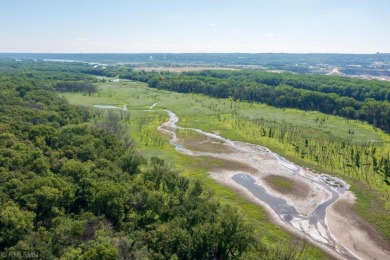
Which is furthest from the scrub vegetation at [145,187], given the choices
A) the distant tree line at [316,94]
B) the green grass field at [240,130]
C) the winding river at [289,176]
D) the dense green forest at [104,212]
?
the distant tree line at [316,94]

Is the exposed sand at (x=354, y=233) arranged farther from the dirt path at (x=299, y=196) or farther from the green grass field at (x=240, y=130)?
the green grass field at (x=240, y=130)

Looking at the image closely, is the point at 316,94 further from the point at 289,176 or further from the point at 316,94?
the point at 289,176

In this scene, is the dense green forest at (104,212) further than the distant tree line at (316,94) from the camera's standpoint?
No

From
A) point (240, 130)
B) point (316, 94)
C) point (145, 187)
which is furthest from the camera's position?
point (316, 94)

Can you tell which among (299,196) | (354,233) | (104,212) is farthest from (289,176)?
(104,212)

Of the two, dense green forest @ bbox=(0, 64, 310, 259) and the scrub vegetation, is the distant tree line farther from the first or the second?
dense green forest @ bbox=(0, 64, 310, 259)

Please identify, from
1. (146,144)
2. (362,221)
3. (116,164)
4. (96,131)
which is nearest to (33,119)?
(96,131)

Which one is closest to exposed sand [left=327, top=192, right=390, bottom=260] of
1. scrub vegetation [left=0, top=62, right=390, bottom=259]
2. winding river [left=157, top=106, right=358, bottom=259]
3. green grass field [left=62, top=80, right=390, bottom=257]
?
winding river [left=157, top=106, right=358, bottom=259]
